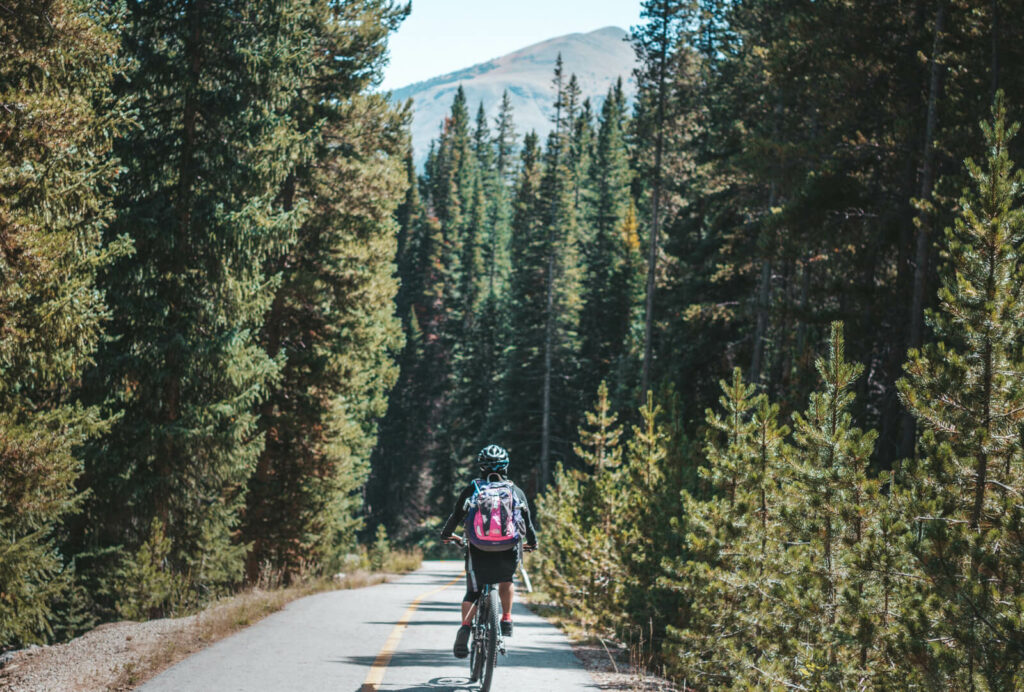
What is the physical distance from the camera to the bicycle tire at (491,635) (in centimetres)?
792

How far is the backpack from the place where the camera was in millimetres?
8375

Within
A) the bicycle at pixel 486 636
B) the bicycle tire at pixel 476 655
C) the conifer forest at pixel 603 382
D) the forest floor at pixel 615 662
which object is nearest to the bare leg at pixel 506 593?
the bicycle at pixel 486 636

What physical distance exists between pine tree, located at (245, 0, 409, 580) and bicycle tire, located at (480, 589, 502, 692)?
556 inches

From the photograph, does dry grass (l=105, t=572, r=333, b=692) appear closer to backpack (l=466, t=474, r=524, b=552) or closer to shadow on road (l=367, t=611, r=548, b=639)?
shadow on road (l=367, t=611, r=548, b=639)

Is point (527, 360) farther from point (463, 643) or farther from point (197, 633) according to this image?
point (463, 643)

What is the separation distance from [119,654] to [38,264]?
183 inches

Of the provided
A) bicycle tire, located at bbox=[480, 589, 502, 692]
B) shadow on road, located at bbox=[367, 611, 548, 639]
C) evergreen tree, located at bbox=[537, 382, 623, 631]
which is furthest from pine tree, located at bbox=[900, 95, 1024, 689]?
shadow on road, located at bbox=[367, 611, 548, 639]

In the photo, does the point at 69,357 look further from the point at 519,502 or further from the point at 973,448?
the point at 973,448

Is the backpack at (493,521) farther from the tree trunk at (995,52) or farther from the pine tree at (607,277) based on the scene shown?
the pine tree at (607,277)

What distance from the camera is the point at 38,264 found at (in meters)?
10.5

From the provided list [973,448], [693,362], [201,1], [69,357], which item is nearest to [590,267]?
[693,362]

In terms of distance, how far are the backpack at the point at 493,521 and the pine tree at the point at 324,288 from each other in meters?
13.7

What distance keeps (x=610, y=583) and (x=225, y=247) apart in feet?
29.9

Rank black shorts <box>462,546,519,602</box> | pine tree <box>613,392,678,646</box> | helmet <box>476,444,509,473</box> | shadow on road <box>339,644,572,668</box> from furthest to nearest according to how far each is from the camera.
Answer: pine tree <box>613,392,678,646</box> → shadow on road <box>339,644,572,668</box> → helmet <box>476,444,509,473</box> → black shorts <box>462,546,519,602</box>
